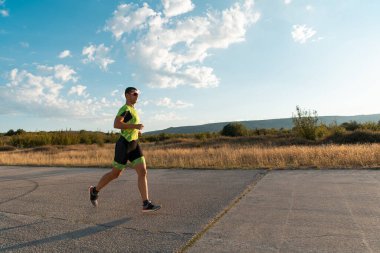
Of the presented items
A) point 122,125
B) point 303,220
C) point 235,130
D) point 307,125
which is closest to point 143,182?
point 122,125

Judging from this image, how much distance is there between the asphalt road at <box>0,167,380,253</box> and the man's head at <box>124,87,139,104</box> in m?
1.82

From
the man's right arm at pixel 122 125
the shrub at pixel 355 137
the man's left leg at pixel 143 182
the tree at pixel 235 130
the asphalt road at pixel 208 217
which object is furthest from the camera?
the tree at pixel 235 130

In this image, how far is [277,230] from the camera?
4.45 meters

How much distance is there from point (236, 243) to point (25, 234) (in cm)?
279

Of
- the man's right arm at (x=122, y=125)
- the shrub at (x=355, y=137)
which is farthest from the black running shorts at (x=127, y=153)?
the shrub at (x=355, y=137)

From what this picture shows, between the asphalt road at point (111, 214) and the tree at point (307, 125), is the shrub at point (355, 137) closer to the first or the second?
the tree at point (307, 125)

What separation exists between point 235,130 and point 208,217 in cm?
5039

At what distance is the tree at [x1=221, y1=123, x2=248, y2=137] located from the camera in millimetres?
54369

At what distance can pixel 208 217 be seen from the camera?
519 centimetres

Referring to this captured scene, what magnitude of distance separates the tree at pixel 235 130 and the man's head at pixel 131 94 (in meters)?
48.9

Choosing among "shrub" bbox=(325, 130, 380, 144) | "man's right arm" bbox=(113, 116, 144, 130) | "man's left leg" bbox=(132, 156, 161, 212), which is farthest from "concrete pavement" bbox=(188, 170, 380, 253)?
"shrub" bbox=(325, 130, 380, 144)

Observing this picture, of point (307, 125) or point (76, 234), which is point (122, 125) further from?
point (307, 125)

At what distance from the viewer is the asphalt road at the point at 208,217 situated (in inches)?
161

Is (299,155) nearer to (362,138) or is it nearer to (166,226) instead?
(166,226)
